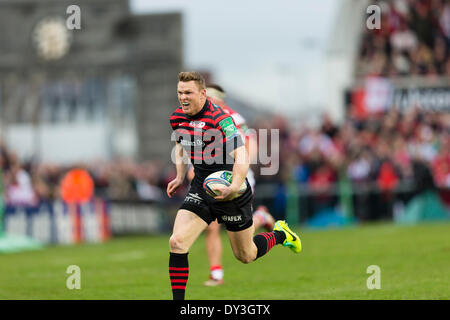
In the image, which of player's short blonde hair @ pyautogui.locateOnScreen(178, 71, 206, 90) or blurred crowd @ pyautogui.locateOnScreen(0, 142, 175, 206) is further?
blurred crowd @ pyautogui.locateOnScreen(0, 142, 175, 206)

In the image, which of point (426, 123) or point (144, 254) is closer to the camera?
point (144, 254)

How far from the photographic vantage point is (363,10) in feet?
98.7

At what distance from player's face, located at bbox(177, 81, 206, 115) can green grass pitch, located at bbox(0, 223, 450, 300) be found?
223 centimetres

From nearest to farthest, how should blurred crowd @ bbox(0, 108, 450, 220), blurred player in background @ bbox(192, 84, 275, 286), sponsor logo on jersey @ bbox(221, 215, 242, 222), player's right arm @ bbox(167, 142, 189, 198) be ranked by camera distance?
1. sponsor logo on jersey @ bbox(221, 215, 242, 222)
2. player's right arm @ bbox(167, 142, 189, 198)
3. blurred player in background @ bbox(192, 84, 275, 286)
4. blurred crowd @ bbox(0, 108, 450, 220)

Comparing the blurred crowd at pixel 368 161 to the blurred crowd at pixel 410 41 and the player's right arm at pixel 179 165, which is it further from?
the player's right arm at pixel 179 165

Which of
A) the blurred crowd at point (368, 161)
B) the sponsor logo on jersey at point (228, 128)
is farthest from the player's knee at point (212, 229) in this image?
the blurred crowd at point (368, 161)

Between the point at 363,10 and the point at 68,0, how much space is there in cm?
1113

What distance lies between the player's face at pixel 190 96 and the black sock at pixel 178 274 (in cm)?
136

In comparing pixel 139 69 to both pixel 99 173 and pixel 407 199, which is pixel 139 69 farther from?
pixel 407 199

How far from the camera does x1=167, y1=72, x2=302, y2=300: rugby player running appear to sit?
7.74 meters

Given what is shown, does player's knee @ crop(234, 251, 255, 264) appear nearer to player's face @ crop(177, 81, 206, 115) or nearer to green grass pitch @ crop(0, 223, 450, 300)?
green grass pitch @ crop(0, 223, 450, 300)

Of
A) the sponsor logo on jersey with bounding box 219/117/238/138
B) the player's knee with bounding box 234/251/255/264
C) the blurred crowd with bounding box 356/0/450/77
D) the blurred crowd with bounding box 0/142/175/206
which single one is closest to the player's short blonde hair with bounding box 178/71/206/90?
the sponsor logo on jersey with bounding box 219/117/238/138

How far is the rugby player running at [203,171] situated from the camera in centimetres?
774
